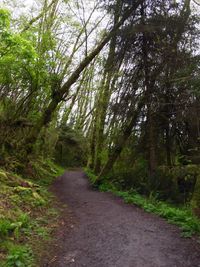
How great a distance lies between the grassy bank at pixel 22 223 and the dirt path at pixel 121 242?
0.41 meters

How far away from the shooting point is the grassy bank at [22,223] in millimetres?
4422

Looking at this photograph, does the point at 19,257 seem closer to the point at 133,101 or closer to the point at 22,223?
the point at 22,223

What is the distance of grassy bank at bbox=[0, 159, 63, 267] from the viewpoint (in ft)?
14.5

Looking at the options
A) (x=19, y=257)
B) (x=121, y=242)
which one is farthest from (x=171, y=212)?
(x=19, y=257)

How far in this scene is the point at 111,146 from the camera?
45.0ft

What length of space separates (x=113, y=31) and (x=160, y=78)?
314 centimetres

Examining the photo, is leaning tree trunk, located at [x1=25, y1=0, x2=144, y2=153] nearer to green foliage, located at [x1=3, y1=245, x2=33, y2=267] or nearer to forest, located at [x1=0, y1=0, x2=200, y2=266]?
forest, located at [x1=0, y1=0, x2=200, y2=266]

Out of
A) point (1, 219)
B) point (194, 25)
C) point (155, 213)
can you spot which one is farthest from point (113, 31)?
point (1, 219)

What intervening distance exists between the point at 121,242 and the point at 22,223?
6.90 feet

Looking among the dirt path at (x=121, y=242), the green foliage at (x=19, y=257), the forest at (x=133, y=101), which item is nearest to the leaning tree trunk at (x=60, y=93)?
the forest at (x=133, y=101)

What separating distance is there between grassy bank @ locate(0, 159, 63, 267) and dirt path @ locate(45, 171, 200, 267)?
1.35ft

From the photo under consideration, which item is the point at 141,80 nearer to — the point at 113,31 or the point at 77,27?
the point at 113,31

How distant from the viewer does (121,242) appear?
523cm

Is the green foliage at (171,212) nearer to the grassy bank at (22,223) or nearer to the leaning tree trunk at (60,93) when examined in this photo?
the grassy bank at (22,223)
